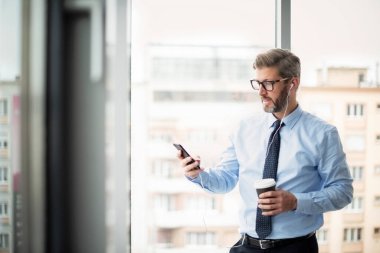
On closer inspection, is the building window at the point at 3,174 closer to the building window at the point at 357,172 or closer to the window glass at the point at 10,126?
the window glass at the point at 10,126

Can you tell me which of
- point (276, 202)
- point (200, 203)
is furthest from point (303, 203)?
point (200, 203)

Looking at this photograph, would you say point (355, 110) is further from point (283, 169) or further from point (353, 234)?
point (283, 169)

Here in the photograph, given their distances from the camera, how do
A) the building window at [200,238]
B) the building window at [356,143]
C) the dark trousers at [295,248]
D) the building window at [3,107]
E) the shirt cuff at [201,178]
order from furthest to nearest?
the building window at [356,143] → the building window at [200,238] → the building window at [3,107] → the shirt cuff at [201,178] → the dark trousers at [295,248]

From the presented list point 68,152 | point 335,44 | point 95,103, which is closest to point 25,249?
point 68,152

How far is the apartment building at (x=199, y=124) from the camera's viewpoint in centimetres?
218

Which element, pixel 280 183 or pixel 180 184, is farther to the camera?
pixel 180 184

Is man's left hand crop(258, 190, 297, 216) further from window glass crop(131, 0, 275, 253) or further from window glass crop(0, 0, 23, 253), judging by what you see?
window glass crop(0, 0, 23, 253)

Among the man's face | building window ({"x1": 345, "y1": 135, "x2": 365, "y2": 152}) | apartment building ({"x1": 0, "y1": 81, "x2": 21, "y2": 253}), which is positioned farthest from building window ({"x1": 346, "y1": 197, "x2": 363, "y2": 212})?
apartment building ({"x1": 0, "y1": 81, "x2": 21, "y2": 253})

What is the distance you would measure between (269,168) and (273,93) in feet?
1.04

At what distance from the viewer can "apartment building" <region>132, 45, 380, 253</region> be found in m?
2.18

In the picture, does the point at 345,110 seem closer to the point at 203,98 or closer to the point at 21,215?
the point at 203,98

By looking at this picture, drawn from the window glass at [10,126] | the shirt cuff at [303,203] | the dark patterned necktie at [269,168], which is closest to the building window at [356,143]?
the dark patterned necktie at [269,168]

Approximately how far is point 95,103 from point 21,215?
71cm

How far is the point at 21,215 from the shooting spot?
1877 mm
